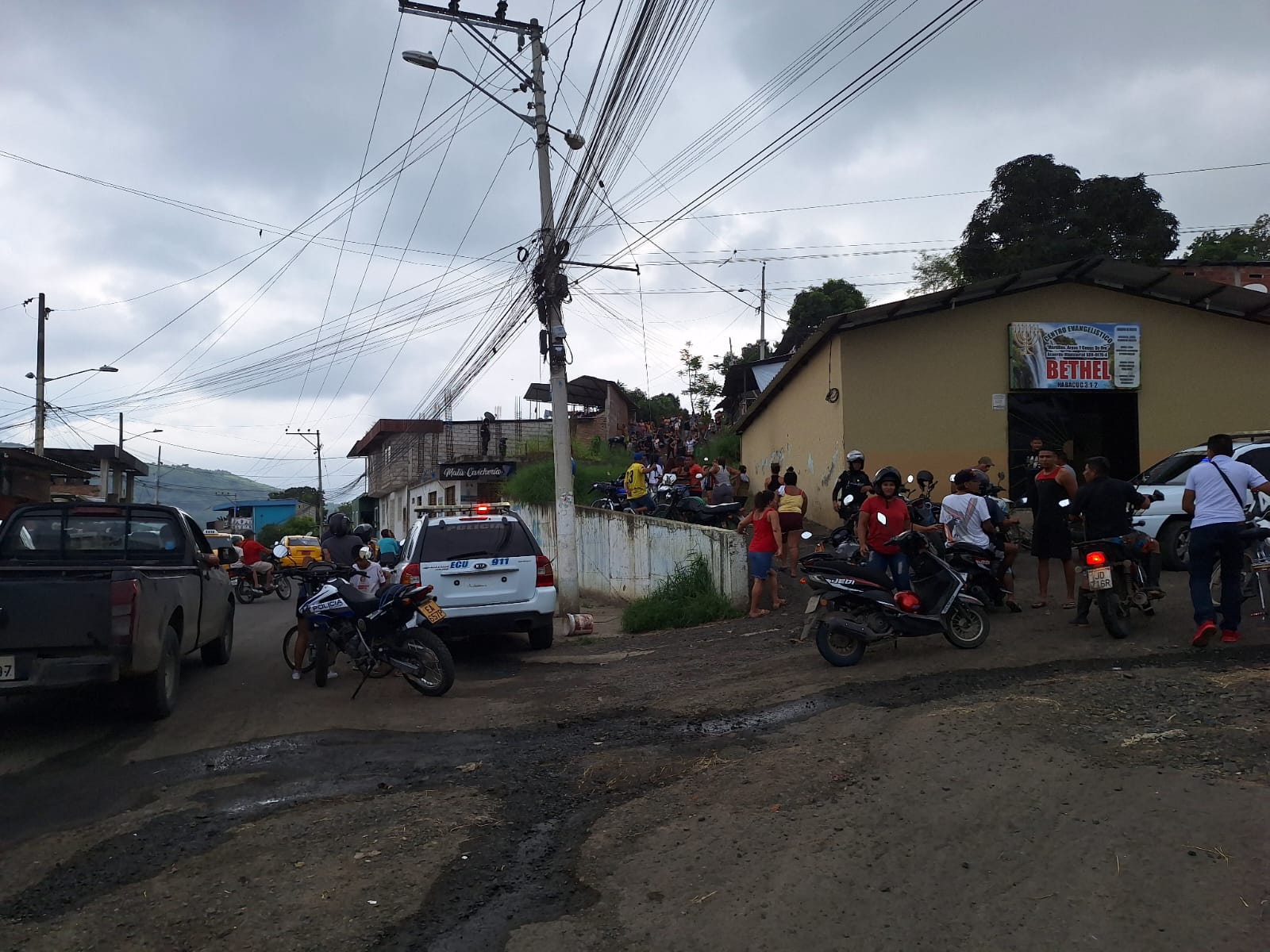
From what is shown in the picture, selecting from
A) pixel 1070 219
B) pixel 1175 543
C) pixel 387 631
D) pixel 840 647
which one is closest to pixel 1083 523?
pixel 840 647

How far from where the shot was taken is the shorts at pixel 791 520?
13.9 meters

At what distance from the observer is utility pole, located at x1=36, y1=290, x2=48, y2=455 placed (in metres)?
28.3

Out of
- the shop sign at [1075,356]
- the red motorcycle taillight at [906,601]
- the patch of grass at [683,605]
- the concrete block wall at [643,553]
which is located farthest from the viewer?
the shop sign at [1075,356]

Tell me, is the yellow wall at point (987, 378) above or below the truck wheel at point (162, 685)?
above

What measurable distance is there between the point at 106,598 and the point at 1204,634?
825 centimetres

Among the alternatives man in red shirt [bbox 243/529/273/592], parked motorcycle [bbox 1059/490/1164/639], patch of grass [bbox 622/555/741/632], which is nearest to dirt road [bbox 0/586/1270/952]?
parked motorcycle [bbox 1059/490/1164/639]

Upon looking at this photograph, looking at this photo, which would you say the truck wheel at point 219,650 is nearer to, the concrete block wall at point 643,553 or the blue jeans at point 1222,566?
the concrete block wall at point 643,553

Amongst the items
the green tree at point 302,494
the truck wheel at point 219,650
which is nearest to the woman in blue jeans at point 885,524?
the truck wheel at point 219,650

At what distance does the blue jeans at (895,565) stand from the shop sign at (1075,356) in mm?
9300

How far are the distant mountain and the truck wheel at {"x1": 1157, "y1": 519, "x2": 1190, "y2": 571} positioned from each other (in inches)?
2617

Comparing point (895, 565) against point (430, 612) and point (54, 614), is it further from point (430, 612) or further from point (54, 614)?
point (54, 614)

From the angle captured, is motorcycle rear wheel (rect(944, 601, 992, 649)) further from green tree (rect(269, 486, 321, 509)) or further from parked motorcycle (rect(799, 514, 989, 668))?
green tree (rect(269, 486, 321, 509))

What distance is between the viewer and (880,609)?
8.43 meters

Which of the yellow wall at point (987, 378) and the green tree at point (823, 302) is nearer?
the yellow wall at point (987, 378)
